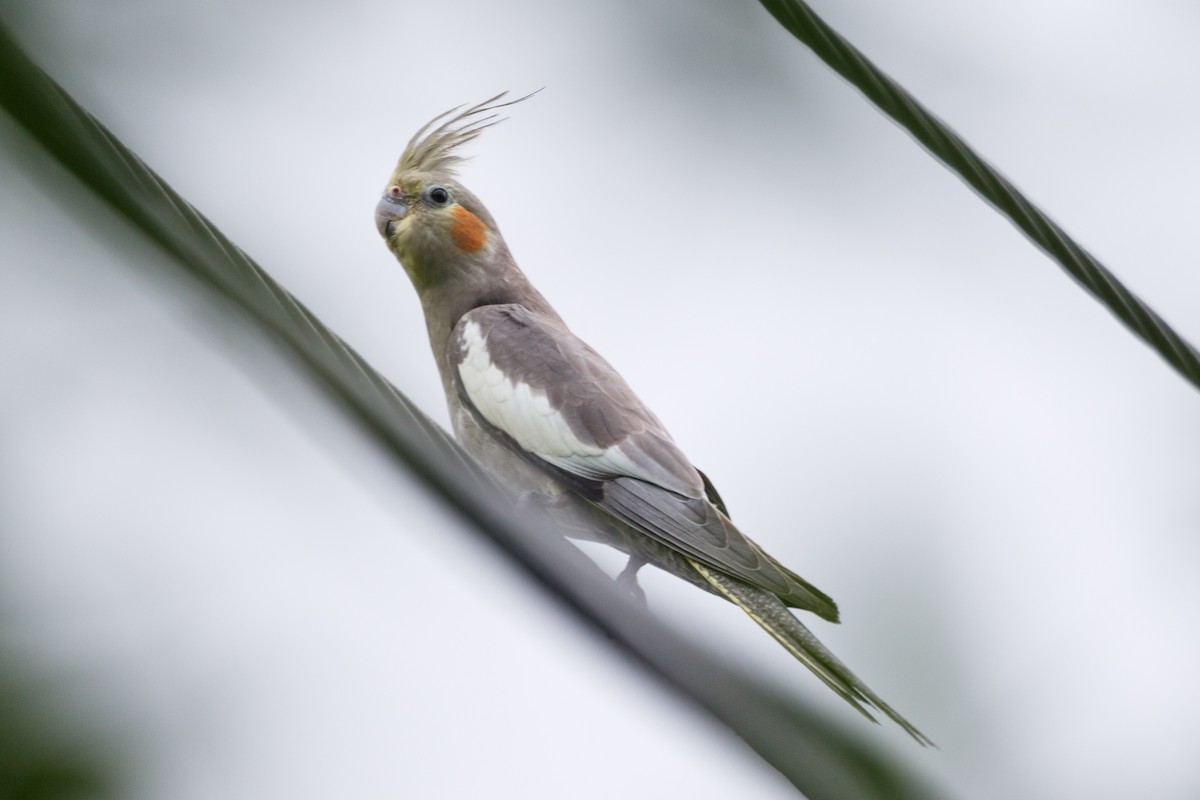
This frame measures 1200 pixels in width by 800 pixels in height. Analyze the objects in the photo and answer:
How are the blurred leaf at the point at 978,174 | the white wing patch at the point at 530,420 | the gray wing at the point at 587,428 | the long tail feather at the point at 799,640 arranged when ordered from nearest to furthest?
the long tail feather at the point at 799,640 < the blurred leaf at the point at 978,174 < the gray wing at the point at 587,428 < the white wing patch at the point at 530,420

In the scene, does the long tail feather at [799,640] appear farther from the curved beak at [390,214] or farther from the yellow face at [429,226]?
the curved beak at [390,214]

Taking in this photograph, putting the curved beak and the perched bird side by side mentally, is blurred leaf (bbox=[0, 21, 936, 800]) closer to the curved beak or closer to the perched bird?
the perched bird

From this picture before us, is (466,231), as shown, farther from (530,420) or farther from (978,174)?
(978,174)

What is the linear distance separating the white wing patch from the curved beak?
0.63 m

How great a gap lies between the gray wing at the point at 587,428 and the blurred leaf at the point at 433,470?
5.73ft

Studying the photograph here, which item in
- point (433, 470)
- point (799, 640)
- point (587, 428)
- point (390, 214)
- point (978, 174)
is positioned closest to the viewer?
point (433, 470)

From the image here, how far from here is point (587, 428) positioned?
405 centimetres

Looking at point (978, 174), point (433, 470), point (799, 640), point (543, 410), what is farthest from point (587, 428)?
point (433, 470)

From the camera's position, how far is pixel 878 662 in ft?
16.6

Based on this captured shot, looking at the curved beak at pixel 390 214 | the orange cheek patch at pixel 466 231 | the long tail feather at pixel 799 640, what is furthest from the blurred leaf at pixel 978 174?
the curved beak at pixel 390 214

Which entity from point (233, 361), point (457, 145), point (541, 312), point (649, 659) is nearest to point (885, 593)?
point (541, 312)

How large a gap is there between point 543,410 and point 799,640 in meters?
1.37

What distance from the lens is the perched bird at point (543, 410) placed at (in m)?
3.52

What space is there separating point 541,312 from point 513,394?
0.63 metres
